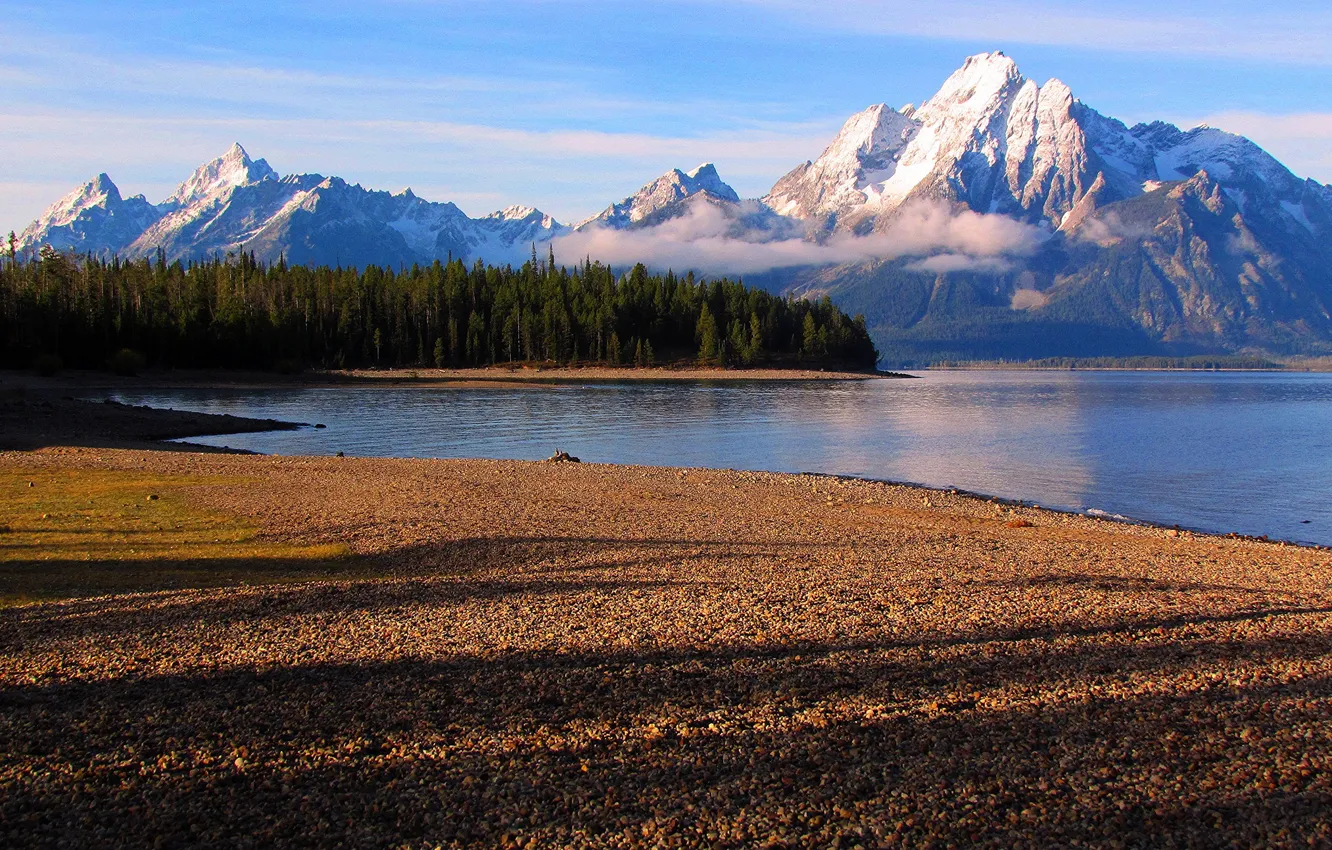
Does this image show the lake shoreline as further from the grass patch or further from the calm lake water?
the grass patch

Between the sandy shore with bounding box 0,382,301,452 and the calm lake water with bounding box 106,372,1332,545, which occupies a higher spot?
the sandy shore with bounding box 0,382,301,452

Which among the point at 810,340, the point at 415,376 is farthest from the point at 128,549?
the point at 810,340

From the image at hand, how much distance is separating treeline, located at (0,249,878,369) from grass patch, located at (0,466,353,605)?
96.4 metres

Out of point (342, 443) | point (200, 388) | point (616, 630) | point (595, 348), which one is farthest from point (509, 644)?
point (595, 348)

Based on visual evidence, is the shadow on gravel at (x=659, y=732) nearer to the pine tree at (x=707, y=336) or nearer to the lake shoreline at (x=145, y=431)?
the lake shoreline at (x=145, y=431)

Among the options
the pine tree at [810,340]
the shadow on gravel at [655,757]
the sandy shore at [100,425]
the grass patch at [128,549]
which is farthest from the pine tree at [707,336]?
the shadow on gravel at [655,757]

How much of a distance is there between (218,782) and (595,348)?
167 metres

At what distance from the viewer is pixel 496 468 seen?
39000 millimetres

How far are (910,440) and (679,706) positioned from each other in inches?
2134

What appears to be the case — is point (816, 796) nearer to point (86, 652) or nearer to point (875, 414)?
point (86, 652)

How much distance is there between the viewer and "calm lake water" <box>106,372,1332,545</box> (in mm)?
39969

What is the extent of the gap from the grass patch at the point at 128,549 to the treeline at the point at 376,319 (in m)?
96.4

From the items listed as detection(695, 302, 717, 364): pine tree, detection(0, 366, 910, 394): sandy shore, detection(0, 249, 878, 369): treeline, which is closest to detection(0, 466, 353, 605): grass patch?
detection(0, 366, 910, 394): sandy shore

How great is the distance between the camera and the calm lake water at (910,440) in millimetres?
39969
